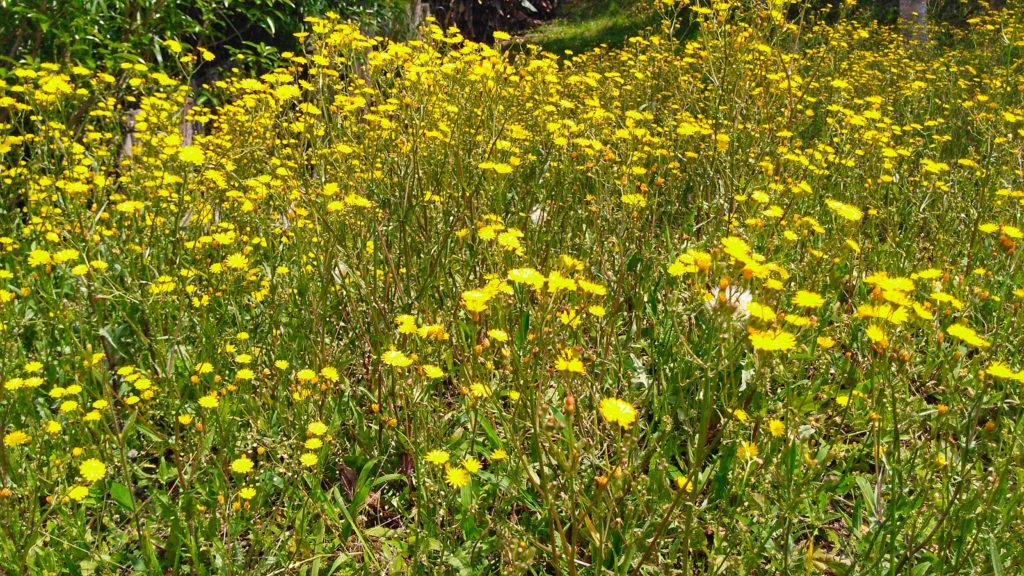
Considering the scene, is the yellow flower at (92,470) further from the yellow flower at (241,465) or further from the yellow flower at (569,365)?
the yellow flower at (569,365)

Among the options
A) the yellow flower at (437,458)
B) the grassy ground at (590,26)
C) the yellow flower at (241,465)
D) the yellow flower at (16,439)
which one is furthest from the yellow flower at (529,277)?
the grassy ground at (590,26)

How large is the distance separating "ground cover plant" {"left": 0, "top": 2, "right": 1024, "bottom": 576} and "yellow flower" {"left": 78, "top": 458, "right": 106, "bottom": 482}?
0.01m

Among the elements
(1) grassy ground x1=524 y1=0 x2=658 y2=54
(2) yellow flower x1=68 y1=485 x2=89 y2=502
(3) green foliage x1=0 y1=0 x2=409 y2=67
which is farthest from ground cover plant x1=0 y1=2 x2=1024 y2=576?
(1) grassy ground x1=524 y1=0 x2=658 y2=54

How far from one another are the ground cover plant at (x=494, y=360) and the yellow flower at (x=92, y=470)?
13 mm

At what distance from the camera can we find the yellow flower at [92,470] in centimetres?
194

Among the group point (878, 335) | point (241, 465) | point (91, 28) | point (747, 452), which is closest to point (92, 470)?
point (241, 465)

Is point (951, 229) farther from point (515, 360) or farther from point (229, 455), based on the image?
point (229, 455)

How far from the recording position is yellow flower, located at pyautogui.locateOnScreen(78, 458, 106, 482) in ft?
6.35

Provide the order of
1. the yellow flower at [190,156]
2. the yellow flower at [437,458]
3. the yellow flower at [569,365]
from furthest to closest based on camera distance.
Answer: the yellow flower at [190,156], the yellow flower at [437,458], the yellow flower at [569,365]

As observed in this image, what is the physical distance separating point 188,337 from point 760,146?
2402mm

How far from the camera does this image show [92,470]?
1954 millimetres

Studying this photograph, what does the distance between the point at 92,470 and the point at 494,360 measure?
1.15m

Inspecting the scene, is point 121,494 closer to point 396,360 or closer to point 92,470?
point 92,470

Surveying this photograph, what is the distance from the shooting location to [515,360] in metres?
1.58
